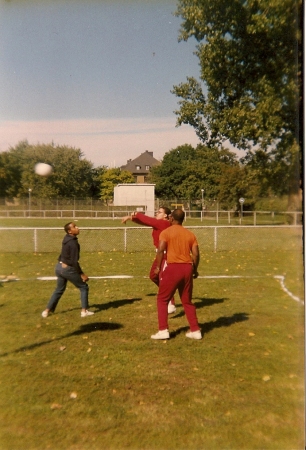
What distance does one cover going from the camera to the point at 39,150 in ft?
Answer: 114

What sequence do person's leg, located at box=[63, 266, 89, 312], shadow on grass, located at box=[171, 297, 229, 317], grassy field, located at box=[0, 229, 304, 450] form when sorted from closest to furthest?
grassy field, located at box=[0, 229, 304, 450] → person's leg, located at box=[63, 266, 89, 312] → shadow on grass, located at box=[171, 297, 229, 317]

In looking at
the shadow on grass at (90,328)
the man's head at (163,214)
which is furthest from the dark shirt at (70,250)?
the man's head at (163,214)

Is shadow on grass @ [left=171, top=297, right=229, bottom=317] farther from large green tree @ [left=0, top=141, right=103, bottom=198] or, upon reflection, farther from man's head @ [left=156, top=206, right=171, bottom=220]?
large green tree @ [left=0, top=141, right=103, bottom=198]

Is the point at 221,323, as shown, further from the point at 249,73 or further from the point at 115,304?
the point at 249,73

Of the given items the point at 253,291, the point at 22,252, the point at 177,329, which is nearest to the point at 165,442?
the point at 177,329

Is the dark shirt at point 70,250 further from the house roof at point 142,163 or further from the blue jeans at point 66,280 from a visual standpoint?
the house roof at point 142,163

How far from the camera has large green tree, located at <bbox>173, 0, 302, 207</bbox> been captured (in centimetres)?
572

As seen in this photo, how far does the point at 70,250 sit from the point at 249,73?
5.06m

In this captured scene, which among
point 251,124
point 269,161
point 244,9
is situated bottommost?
point 269,161

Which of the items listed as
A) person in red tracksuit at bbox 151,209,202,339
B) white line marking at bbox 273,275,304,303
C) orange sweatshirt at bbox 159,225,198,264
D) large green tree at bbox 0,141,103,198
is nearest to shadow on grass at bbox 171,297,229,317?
white line marking at bbox 273,275,304,303

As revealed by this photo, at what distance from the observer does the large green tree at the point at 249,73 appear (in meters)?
5.72

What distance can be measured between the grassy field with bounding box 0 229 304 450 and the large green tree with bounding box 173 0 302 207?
6.57 feet

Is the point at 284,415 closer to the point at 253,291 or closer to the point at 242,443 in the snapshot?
the point at 242,443

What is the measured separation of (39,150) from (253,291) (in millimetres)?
29894
